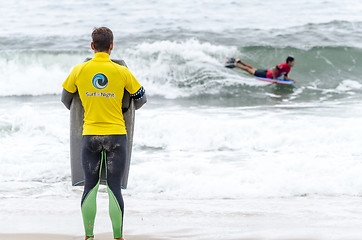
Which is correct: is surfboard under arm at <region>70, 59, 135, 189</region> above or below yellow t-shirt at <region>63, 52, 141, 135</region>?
below

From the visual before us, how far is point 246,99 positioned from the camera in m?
12.2

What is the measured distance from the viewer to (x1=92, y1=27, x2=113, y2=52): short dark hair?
9.95 ft

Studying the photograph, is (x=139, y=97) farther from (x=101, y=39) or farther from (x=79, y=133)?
(x=79, y=133)

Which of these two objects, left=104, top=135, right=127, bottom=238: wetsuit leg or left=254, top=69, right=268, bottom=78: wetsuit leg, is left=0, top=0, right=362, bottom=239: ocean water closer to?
left=254, top=69, right=268, bottom=78: wetsuit leg

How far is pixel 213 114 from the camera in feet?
31.3

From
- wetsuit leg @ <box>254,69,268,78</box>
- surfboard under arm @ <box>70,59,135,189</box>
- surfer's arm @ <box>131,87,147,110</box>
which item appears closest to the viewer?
surfer's arm @ <box>131,87,147,110</box>

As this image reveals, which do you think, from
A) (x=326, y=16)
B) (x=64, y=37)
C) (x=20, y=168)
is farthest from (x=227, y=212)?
(x=326, y=16)

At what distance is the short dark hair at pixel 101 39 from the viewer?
303cm

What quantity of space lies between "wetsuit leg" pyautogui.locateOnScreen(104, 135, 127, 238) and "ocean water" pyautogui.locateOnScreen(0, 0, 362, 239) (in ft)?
2.59

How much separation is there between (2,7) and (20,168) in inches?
794

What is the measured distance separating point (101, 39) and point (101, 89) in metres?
0.32

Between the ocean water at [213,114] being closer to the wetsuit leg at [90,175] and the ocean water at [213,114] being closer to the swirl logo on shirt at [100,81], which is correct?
the wetsuit leg at [90,175]

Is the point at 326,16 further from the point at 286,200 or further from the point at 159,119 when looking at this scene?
the point at 286,200

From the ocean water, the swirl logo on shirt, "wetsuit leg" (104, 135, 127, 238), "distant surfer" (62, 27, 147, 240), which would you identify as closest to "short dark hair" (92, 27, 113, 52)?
"distant surfer" (62, 27, 147, 240)
